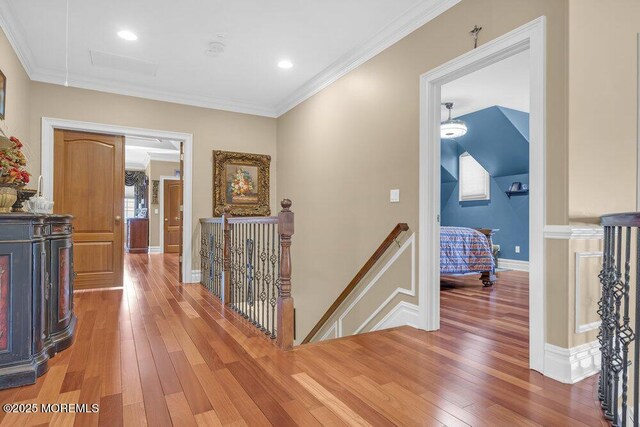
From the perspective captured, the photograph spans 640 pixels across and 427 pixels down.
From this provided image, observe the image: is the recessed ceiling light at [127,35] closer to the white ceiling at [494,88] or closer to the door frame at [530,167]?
the door frame at [530,167]

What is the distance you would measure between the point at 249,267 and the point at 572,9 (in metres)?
3.02

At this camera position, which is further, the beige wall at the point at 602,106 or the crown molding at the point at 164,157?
the crown molding at the point at 164,157

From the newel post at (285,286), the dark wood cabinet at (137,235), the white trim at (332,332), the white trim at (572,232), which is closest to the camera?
the white trim at (572,232)

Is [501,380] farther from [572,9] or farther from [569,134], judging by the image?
[572,9]

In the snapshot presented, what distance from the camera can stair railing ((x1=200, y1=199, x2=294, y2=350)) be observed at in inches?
98.3

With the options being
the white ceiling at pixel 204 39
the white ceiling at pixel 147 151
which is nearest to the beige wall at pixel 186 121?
the white ceiling at pixel 204 39

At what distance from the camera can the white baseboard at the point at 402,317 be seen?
3004 mm

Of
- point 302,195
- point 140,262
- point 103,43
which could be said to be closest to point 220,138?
point 302,195

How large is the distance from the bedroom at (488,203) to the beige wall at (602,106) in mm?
1199

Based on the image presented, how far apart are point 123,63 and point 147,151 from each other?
5.03 metres

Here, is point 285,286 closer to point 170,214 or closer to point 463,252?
point 463,252

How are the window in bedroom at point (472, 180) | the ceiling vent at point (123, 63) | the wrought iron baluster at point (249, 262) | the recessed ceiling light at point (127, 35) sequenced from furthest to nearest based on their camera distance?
the window in bedroom at point (472, 180) → the ceiling vent at point (123, 63) → the recessed ceiling light at point (127, 35) → the wrought iron baluster at point (249, 262)

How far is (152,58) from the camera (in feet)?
12.9

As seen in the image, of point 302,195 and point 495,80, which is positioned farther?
point 302,195
